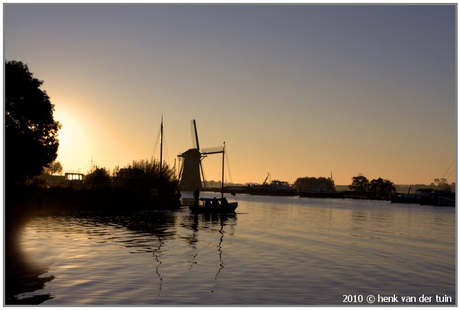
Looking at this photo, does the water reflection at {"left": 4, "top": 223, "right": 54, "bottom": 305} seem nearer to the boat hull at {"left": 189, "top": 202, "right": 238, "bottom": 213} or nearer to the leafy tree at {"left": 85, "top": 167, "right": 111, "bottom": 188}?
the boat hull at {"left": 189, "top": 202, "right": 238, "bottom": 213}

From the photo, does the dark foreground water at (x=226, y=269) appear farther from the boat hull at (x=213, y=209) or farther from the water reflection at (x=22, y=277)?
the boat hull at (x=213, y=209)

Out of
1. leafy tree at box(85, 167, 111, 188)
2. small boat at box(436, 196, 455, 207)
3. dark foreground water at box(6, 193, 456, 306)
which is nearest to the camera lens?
dark foreground water at box(6, 193, 456, 306)

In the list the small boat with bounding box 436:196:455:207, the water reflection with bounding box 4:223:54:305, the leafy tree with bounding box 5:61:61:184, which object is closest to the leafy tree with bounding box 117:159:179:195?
the leafy tree with bounding box 5:61:61:184

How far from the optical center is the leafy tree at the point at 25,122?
52688 mm

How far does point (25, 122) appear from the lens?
56312 millimetres

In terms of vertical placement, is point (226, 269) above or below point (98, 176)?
below

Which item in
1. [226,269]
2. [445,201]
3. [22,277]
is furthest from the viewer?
[445,201]

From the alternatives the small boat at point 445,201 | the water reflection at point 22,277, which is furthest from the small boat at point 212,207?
the small boat at point 445,201

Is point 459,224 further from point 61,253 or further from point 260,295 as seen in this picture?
point 61,253

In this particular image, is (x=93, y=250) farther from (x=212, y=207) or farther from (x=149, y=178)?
(x=149, y=178)

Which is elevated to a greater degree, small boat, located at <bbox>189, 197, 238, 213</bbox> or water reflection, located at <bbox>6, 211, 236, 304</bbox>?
small boat, located at <bbox>189, 197, 238, 213</bbox>

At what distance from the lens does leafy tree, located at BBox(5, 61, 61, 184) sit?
173 feet

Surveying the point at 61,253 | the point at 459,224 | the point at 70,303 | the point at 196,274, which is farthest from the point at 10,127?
the point at 459,224

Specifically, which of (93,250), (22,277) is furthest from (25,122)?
(22,277)
